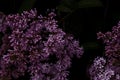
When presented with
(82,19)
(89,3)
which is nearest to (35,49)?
(89,3)

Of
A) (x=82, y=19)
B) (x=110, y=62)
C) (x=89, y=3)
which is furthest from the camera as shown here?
(x=82, y=19)

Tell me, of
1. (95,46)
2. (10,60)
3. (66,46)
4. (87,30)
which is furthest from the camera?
(87,30)

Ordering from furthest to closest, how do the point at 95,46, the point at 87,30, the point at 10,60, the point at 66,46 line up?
the point at 87,30 → the point at 95,46 → the point at 66,46 → the point at 10,60

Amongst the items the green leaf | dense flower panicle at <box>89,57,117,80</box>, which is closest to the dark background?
the green leaf

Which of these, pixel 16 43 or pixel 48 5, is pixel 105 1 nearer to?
pixel 48 5

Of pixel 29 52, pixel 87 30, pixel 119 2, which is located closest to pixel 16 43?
pixel 29 52

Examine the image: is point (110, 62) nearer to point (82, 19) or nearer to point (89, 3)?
point (89, 3)

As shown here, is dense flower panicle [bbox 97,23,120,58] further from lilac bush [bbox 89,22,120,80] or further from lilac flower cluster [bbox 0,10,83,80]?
lilac flower cluster [bbox 0,10,83,80]
